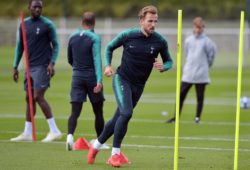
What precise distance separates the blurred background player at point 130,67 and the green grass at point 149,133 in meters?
0.47

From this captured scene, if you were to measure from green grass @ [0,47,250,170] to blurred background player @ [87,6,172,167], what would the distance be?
0.47m

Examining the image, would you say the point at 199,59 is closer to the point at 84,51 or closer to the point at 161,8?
the point at 84,51

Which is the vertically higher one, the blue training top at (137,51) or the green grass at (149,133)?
the blue training top at (137,51)

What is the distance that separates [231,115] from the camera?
20.4 meters

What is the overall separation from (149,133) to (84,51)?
117 inches

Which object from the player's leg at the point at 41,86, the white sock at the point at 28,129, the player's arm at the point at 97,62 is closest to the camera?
the player's arm at the point at 97,62

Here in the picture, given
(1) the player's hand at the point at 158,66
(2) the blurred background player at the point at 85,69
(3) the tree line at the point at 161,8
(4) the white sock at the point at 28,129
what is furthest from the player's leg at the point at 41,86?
(3) the tree line at the point at 161,8

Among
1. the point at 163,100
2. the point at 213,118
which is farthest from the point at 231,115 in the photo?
the point at 163,100

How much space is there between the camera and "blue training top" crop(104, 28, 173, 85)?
12.0m

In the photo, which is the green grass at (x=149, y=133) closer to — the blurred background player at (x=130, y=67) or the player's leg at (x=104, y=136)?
the player's leg at (x=104, y=136)

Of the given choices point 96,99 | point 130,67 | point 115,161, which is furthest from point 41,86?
point 115,161

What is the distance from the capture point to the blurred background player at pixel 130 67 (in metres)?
11.9

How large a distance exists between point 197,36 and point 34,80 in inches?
192

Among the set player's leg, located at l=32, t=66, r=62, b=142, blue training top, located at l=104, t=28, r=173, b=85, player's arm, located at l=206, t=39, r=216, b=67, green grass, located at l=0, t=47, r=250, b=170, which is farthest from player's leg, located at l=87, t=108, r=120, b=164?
player's arm, located at l=206, t=39, r=216, b=67
